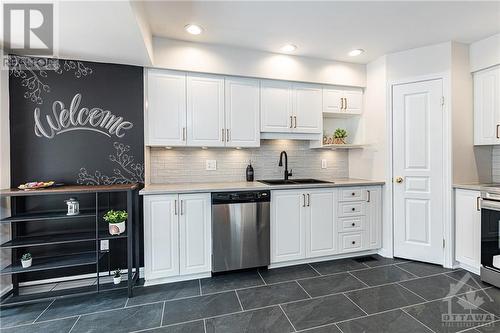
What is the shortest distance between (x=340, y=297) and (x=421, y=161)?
6.35 ft

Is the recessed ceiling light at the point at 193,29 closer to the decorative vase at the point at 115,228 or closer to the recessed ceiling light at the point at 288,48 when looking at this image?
the recessed ceiling light at the point at 288,48

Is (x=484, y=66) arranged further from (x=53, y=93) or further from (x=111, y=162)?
(x=53, y=93)

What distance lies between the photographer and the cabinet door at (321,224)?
2971mm

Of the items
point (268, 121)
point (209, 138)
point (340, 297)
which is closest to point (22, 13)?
point (209, 138)

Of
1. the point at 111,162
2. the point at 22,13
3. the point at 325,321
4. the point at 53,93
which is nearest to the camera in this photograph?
the point at 22,13

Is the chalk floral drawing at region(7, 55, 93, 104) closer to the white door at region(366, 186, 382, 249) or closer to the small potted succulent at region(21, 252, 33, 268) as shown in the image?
the small potted succulent at region(21, 252, 33, 268)

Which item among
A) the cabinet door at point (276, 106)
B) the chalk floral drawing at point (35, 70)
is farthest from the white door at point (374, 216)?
the chalk floral drawing at point (35, 70)

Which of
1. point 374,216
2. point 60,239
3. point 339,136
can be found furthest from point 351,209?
point 60,239

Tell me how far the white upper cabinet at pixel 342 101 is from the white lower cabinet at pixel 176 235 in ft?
6.80

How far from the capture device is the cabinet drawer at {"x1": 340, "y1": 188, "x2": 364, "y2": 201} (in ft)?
10.2

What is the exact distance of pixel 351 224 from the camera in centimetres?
315

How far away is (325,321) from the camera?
194 centimetres

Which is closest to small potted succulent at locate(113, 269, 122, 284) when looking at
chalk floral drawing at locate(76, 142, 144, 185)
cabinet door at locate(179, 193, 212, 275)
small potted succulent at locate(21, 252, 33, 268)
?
cabinet door at locate(179, 193, 212, 275)

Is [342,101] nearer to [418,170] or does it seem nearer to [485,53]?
[418,170]
